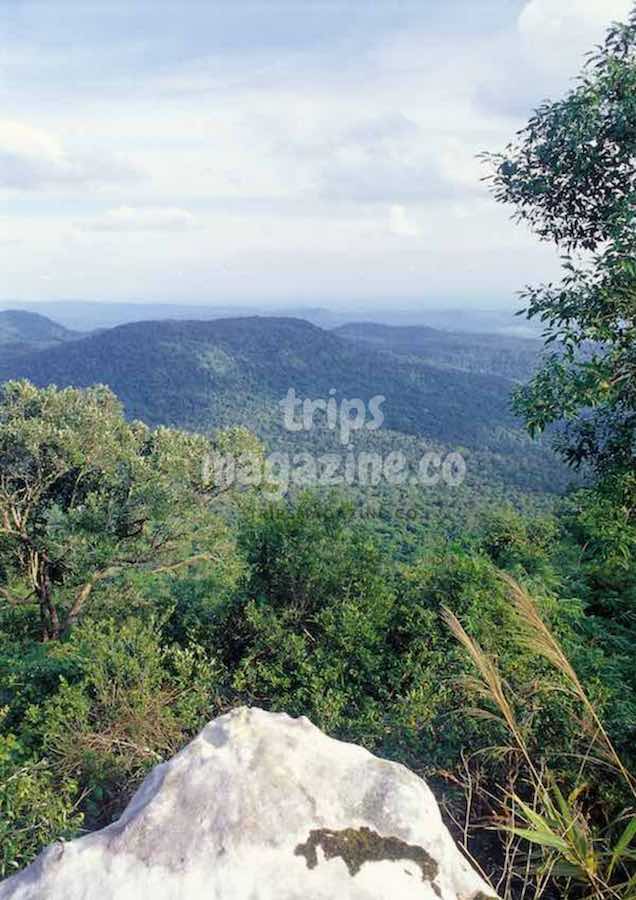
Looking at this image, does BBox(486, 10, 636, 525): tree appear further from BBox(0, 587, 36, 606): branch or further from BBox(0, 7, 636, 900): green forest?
BBox(0, 587, 36, 606): branch

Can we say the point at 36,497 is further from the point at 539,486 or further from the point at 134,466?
the point at 539,486

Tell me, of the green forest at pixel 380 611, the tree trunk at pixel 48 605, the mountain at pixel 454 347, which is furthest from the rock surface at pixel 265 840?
the mountain at pixel 454 347

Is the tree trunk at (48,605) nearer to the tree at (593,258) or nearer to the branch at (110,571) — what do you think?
the branch at (110,571)

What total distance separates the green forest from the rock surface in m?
0.43

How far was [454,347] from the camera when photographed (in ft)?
487

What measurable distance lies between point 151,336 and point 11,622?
386 feet

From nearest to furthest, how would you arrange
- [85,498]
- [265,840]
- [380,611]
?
[265,840], [380,611], [85,498]

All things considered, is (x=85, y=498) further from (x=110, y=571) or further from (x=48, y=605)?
(x=48, y=605)

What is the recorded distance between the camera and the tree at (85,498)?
11391mm

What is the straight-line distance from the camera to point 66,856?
269cm

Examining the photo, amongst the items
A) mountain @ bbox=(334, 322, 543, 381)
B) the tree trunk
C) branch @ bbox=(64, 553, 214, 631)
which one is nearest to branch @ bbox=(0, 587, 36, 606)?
the tree trunk

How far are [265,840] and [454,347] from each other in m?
152

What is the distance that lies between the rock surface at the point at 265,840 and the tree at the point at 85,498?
8.98m

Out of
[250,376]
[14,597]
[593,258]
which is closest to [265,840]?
[593,258]
